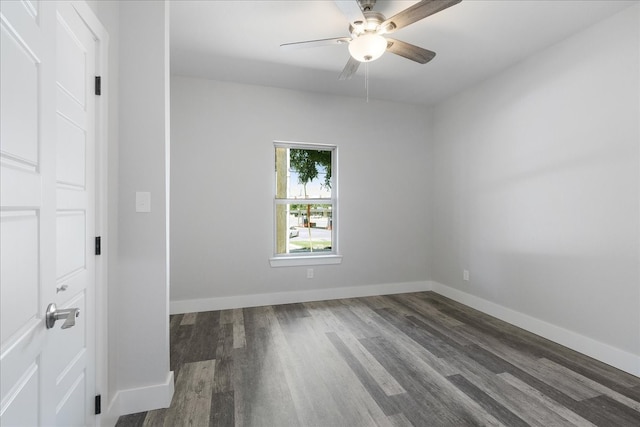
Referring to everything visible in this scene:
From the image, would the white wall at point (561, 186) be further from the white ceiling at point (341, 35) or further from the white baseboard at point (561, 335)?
the white ceiling at point (341, 35)

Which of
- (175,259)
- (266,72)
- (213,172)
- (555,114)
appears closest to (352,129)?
(266,72)

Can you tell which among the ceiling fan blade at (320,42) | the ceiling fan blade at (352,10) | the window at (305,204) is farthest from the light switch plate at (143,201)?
the window at (305,204)

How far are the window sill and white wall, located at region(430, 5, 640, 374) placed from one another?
1.62 m

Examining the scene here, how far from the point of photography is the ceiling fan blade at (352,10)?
175cm

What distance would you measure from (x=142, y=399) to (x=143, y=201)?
1172mm

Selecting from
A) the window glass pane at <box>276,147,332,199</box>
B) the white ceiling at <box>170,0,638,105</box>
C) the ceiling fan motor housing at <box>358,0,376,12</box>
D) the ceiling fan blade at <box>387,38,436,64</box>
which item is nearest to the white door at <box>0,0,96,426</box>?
the white ceiling at <box>170,0,638,105</box>

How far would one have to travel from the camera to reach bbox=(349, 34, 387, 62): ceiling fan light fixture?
80.2 inches

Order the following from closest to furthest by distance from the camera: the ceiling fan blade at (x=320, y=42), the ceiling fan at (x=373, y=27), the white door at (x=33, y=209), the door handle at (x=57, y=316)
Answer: the white door at (x=33, y=209)
the door handle at (x=57, y=316)
the ceiling fan at (x=373, y=27)
the ceiling fan blade at (x=320, y=42)

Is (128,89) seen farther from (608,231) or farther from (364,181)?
(608,231)

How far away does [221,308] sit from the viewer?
3.46 metres

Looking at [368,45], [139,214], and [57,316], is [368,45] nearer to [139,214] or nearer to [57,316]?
[139,214]

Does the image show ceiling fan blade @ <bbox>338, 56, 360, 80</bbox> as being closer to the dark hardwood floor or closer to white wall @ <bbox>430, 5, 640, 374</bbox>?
white wall @ <bbox>430, 5, 640, 374</bbox>

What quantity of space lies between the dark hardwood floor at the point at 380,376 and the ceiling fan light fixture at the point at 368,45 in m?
2.31

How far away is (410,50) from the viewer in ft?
7.39
